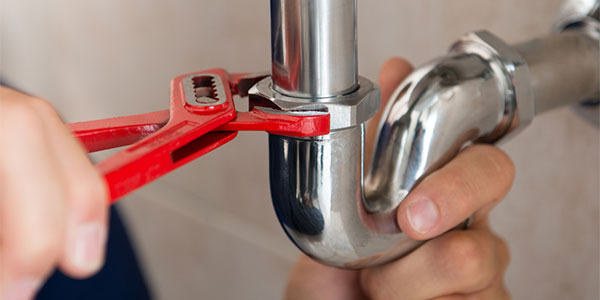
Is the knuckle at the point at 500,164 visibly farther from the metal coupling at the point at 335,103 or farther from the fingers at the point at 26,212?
the fingers at the point at 26,212

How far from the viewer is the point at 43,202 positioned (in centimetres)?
12

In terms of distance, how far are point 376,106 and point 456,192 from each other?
6 centimetres

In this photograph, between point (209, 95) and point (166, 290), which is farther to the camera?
point (166, 290)

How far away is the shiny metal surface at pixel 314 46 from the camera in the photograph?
0.65 ft

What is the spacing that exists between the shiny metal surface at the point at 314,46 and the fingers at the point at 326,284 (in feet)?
0.53

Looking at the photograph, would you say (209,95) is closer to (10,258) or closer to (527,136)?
(10,258)

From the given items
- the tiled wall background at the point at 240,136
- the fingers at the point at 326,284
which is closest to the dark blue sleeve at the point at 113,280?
the tiled wall background at the point at 240,136

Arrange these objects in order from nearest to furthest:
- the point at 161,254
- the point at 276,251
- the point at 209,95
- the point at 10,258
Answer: the point at 10,258, the point at 209,95, the point at 276,251, the point at 161,254

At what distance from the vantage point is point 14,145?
127 millimetres

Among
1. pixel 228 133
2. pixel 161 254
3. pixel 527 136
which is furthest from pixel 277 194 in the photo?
pixel 161 254

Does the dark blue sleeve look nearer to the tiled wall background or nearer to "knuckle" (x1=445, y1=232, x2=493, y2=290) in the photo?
the tiled wall background

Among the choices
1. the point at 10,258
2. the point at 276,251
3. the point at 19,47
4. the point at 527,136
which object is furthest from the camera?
the point at 19,47

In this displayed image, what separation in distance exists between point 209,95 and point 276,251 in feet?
1.33

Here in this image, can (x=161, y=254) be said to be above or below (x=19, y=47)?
below
